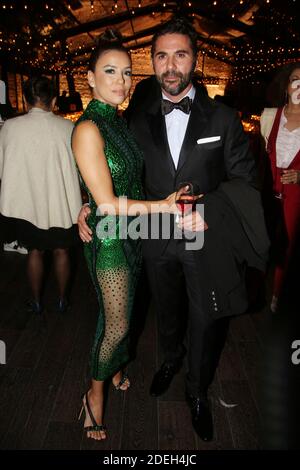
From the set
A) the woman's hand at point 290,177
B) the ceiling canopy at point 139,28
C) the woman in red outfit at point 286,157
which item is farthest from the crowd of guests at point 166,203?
the ceiling canopy at point 139,28

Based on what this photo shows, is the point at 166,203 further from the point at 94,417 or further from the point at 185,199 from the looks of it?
the point at 94,417

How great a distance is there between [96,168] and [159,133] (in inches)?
19.5

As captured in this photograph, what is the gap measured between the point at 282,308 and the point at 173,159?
214cm

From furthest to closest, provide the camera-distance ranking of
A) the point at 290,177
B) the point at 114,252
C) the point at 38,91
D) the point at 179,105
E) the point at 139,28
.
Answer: the point at 139,28, the point at 290,177, the point at 38,91, the point at 179,105, the point at 114,252

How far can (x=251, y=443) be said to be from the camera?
1986 mm

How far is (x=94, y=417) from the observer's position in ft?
6.62

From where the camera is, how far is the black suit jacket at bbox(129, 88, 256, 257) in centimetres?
179

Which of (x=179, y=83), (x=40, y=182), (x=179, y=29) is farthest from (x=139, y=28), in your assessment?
(x=179, y=83)

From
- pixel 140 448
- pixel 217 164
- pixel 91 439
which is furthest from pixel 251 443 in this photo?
pixel 217 164

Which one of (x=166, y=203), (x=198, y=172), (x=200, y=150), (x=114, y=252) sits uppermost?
(x=200, y=150)

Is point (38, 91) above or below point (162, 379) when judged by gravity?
above

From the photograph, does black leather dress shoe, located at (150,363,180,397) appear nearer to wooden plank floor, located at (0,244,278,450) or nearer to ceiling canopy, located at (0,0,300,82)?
wooden plank floor, located at (0,244,278,450)

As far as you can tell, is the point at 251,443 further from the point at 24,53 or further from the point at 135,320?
the point at 24,53

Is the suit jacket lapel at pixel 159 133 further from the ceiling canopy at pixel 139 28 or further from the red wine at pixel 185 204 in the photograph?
the ceiling canopy at pixel 139 28
